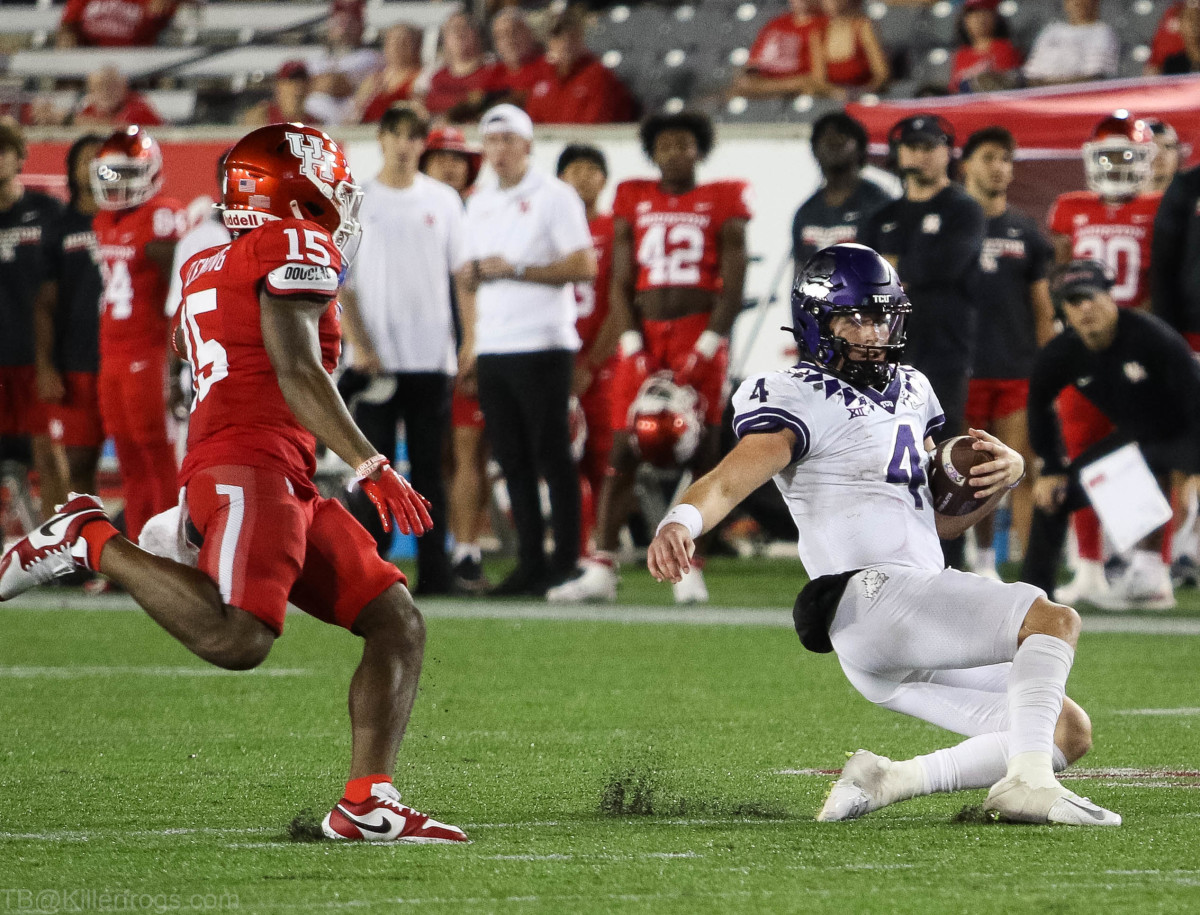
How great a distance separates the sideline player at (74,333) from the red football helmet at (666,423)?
278 centimetres

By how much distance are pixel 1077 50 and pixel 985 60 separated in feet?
2.15

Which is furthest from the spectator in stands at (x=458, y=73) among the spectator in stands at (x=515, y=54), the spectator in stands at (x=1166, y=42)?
the spectator in stands at (x=1166, y=42)

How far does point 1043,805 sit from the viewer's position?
390cm

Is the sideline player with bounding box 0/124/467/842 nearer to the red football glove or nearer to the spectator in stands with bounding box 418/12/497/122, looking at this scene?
the red football glove

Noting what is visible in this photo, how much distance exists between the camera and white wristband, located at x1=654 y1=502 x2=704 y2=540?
3.86 m

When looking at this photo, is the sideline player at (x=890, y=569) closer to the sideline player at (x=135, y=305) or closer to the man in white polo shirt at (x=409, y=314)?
the man in white polo shirt at (x=409, y=314)

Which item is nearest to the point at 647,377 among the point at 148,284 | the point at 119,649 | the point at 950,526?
the point at 148,284

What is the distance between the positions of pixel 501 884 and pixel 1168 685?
3.72 meters

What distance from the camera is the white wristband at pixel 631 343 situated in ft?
30.8

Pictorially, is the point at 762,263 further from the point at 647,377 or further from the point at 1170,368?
the point at 1170,368

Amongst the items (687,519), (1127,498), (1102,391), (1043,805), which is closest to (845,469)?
(687,519)

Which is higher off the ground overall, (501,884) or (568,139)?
(568,139)

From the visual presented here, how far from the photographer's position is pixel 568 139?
12.2 meters

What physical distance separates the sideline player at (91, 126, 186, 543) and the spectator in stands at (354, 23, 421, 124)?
17.7 feet
